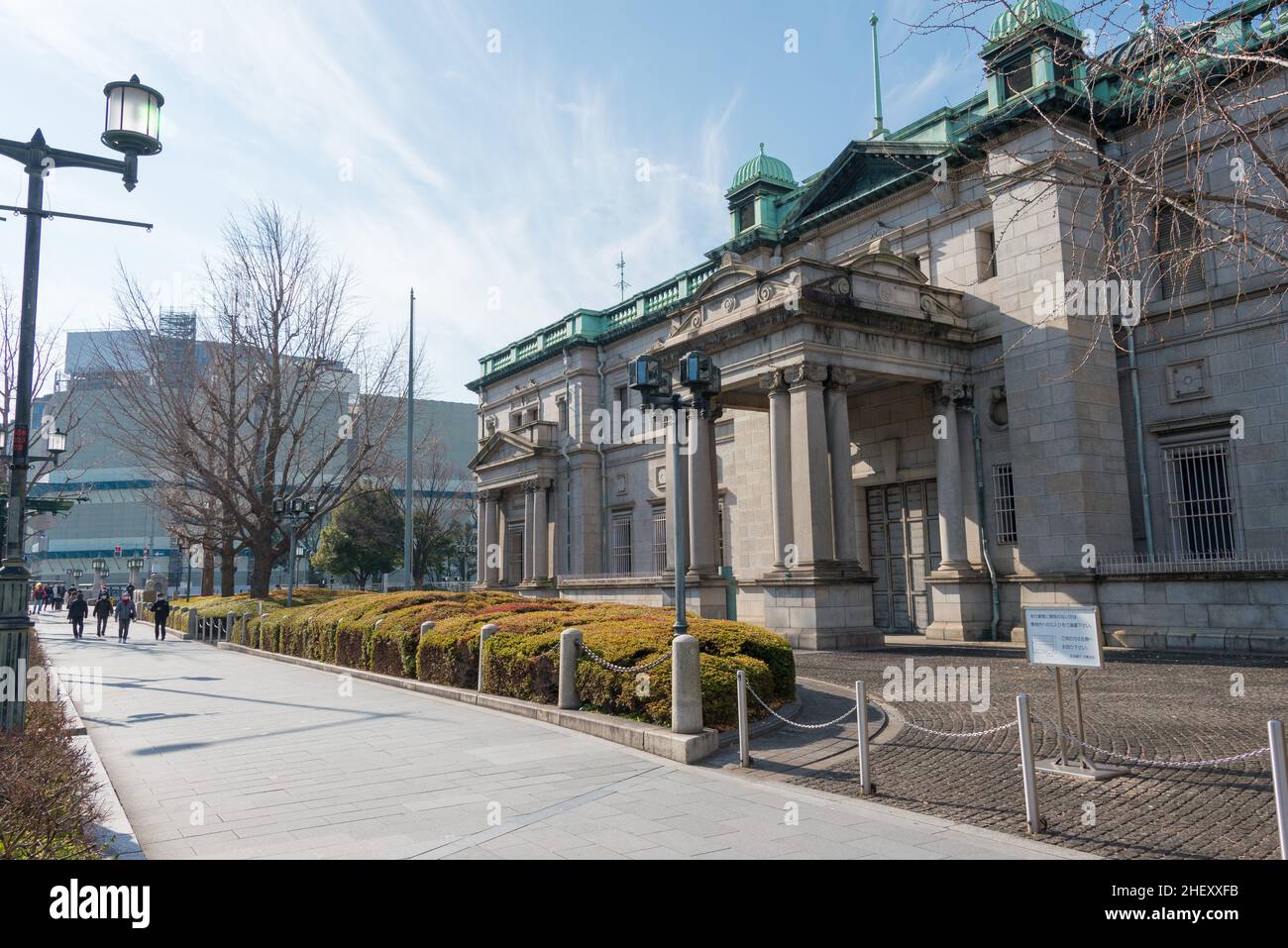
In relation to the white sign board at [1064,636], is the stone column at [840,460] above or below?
Result: above

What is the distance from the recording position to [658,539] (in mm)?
33375

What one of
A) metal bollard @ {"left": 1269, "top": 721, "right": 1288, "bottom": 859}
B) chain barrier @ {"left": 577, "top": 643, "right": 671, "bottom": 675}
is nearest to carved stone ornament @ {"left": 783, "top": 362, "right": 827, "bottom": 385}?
chain barrier @ {"left": 577, "top": 643, "right": 671, "bottom": 675}

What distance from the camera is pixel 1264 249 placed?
6844 millimetres

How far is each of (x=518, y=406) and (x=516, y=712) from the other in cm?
3144

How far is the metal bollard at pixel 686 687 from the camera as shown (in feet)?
31.4

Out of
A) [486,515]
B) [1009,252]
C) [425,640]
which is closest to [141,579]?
[486,515]

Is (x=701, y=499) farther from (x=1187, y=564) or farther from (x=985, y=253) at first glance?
(x=1187, y=564)

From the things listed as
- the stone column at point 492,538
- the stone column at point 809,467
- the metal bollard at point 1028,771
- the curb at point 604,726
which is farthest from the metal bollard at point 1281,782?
the stone column at point 492,538

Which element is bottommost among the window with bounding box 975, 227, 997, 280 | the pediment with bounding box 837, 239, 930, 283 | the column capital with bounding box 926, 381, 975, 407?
the column capital with bounding box 926, 381, 975, 407

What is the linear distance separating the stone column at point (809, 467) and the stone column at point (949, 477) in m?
3.51

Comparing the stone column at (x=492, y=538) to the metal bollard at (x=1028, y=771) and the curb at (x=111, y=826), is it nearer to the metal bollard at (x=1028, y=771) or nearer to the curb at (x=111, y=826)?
the curb at (x=111, y=826)

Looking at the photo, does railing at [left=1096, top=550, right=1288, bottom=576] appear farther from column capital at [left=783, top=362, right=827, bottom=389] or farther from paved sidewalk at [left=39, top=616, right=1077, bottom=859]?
paved sidewalk at [left=39, top=616, right=1077, bottom=859]

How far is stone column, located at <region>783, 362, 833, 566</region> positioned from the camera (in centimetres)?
1961
